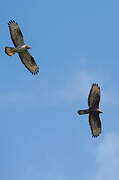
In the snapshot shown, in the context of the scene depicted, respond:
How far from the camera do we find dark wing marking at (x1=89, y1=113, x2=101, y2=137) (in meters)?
34.6

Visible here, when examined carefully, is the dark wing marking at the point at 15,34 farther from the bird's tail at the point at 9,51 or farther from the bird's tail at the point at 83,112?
the bird's tail at the point at 83,112

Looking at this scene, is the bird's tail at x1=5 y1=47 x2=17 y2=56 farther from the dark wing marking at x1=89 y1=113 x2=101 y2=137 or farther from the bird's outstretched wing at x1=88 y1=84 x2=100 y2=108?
the dark wing marking at x1=89 y1=113 x2=101 y2=137

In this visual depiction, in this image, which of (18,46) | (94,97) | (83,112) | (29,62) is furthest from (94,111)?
(18,46)

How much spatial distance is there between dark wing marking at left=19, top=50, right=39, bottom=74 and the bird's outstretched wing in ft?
12.8

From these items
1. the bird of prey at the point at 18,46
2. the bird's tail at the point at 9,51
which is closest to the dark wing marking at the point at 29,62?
the bird of prey at the point at 18,46

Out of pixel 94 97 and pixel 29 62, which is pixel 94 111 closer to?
pixel 94 97

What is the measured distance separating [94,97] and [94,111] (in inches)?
31.2

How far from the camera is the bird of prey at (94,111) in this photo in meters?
34.2

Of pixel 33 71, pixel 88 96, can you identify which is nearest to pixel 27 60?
pixel 33 71

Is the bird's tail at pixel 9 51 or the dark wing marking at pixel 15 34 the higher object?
the dark wing marking at pixel 15 34

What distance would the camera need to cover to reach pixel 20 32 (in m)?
34.9

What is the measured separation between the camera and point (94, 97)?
→ 34.3 m

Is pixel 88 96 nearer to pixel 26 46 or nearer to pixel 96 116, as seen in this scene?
pixel 96 116

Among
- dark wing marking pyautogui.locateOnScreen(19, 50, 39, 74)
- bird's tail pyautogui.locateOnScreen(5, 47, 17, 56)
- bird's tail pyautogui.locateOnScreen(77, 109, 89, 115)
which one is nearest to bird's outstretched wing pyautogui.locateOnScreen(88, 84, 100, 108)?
bird's tail pyautogui.locateOnScreen(77, 109, 89, 115)
